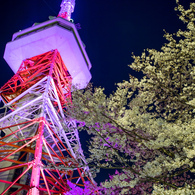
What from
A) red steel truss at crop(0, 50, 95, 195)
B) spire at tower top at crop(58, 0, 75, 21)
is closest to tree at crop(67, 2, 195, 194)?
red steel truss at crop(0, 50, 95, 195)

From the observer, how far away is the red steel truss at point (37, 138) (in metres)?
4.69

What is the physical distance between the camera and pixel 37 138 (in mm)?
4875

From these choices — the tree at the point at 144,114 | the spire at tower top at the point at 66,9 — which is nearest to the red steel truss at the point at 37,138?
the tree at the point at 144,114

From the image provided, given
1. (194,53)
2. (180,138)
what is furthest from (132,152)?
(194,53)

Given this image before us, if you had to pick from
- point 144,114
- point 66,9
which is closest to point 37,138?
point 144,114

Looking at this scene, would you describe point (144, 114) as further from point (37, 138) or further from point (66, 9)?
point (66, 9)

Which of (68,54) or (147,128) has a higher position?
(68,54)

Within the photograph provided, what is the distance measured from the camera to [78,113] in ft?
16.9

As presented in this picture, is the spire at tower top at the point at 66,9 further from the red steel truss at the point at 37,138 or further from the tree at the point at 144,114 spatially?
the tree at the point at 144,114

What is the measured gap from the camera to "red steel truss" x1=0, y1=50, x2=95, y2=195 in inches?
185

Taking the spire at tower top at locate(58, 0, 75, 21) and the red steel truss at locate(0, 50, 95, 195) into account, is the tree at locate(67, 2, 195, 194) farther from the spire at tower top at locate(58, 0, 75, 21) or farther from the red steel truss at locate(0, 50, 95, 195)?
the spire at tower top at locate(58, 0, 75, 21)

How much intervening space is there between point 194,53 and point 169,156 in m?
2.84

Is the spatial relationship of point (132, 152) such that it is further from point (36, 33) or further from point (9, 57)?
point (9, 57)

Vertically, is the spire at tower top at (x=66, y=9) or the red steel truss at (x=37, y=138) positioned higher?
the spire at tower top at (x=66, y=9)
